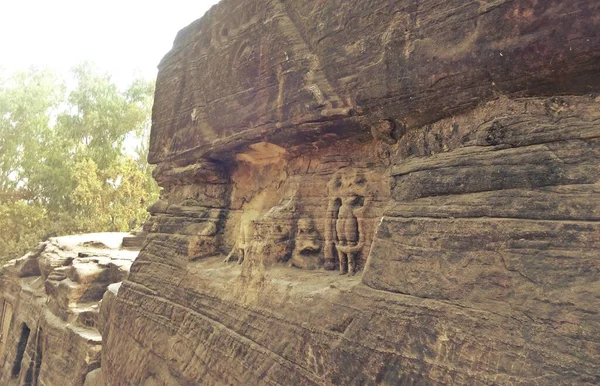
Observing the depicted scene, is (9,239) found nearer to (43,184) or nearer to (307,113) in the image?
(43,184)

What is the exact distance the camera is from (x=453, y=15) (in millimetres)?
3586

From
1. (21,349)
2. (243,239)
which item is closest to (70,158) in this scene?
(21,349)

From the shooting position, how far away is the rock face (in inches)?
359

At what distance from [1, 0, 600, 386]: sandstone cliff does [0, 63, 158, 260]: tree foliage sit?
1642 cm

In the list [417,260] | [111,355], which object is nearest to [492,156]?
[417,260]

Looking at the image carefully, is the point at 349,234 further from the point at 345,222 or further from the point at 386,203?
the point at 386,203

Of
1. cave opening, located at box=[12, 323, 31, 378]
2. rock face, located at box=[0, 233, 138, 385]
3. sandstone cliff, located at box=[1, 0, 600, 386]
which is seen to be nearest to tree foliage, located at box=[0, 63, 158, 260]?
rock face, located at box=[0, 233, 138, 385]

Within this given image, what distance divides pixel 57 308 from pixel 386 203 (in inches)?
384

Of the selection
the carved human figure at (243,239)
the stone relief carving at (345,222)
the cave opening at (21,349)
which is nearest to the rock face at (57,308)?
the cave opening at (21,349)

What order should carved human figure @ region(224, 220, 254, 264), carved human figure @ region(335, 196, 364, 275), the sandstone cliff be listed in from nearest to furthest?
1. the sandstone cliff
2. carved human figure @ region(335, 196, 364, 275)
3. carved human figure @ region(224, 220, 254, 264)

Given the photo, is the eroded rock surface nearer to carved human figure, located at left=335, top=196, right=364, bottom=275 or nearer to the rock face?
carved human figure, located at left=335, top=196, right=364, bottom=275

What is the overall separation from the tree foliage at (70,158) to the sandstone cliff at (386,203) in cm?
1642

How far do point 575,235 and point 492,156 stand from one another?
0.84m

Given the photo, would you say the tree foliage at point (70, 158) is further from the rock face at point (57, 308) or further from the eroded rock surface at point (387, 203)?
the eroded rock surface at point (387, 203)
